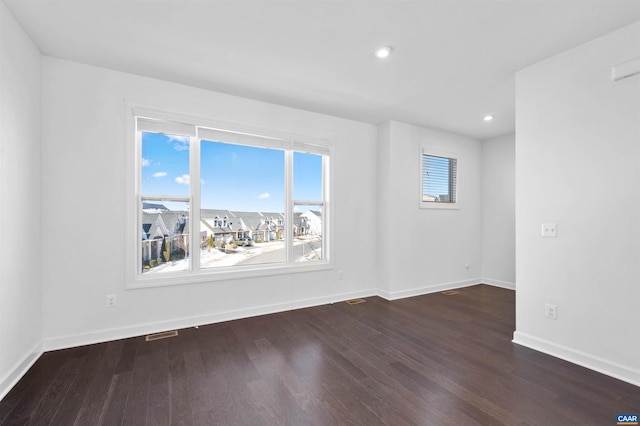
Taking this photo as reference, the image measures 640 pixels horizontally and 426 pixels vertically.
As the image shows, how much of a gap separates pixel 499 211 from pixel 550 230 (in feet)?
9.52

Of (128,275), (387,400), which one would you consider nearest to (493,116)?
(387,400)

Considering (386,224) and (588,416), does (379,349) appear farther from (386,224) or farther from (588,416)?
(386,224)

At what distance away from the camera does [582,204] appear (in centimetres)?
248

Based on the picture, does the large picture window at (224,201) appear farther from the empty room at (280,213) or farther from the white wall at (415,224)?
the white wall at (415,224)

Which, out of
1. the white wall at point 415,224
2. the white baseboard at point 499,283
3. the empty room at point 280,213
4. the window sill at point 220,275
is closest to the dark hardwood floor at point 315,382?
the empty room at point 280,213

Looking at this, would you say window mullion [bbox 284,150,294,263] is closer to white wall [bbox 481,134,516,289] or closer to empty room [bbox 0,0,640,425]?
empty room [bbox 0,0,640,425]

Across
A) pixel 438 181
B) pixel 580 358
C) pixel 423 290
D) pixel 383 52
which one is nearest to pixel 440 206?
pixel 438 181

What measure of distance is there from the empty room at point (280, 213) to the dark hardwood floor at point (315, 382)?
21 mm

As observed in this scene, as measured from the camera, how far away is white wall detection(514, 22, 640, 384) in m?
2.24

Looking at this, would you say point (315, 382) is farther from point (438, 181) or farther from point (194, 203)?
point (438, 181)

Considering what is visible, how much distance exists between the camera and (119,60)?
277 cm

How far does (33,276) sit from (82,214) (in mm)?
635

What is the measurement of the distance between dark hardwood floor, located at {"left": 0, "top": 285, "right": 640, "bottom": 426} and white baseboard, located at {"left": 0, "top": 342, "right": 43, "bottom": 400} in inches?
2.0

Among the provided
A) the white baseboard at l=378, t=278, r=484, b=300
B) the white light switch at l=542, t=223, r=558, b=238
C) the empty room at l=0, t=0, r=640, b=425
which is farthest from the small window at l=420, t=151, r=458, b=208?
the white light switch at l=542, t=223, r=558, b=238
